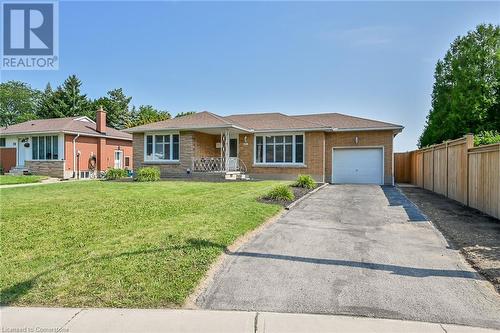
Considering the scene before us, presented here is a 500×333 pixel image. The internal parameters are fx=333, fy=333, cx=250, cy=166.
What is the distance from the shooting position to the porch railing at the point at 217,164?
838 inches

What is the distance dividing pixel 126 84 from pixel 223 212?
5642cm

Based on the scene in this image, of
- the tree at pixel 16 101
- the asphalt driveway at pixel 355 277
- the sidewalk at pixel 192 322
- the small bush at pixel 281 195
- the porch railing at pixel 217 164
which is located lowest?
the sidewalk at pixel 192 322

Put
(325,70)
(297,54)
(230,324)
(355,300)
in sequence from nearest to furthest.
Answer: (230,324) → (355,300) → (297,54) → (325,70)

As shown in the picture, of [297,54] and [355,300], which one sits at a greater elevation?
[297,54]

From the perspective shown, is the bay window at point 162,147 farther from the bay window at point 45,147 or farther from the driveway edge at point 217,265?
the driveway edge at point 217,265

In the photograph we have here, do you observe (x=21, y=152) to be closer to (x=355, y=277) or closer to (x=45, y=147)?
(x=45, y=147)

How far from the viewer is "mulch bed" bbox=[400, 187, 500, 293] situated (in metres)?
5.28

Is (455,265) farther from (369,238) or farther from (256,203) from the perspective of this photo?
(256,203)

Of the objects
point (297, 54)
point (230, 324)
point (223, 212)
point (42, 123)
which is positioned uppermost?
point (297, 54)

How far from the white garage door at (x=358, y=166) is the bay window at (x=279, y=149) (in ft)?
7.88

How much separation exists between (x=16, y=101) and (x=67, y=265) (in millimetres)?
71653

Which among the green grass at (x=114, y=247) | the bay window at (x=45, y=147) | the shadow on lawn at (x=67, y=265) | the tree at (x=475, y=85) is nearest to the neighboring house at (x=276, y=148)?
the bay window at (x=45, y=147)

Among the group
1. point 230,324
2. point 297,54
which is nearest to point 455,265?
point 230,324

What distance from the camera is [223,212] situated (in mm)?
8531
